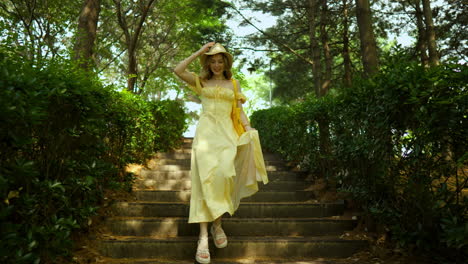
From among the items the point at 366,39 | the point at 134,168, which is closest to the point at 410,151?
the point at 366,39

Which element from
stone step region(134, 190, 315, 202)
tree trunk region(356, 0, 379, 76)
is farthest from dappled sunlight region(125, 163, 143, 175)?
tree trunk region(356, 0, 379, 76)

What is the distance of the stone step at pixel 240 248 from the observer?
3.94 metres

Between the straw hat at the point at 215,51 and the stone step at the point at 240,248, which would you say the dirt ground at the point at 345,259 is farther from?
the straw hat at the point at 215,51

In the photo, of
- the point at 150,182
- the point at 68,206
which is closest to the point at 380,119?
the point at 68,206

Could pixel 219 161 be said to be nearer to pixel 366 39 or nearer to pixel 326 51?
pixel 366 39

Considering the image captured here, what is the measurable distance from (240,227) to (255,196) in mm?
1247

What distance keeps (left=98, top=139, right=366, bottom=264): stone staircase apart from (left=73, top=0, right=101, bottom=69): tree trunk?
9.21 feet

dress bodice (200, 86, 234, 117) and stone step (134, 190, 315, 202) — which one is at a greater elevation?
dress bodice (200, 86, 234, 117)

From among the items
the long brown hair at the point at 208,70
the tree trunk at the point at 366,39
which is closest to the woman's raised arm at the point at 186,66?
the long brown hair at the point at 208,70

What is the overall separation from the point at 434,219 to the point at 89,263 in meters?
3.16

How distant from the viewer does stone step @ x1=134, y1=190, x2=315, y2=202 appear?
5574 millimetres

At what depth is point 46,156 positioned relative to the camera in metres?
3.13

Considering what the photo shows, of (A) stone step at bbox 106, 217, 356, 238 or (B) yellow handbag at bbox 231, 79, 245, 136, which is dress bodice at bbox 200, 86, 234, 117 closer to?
(B) yellow handbag at bbox 231, 79, 245, 136

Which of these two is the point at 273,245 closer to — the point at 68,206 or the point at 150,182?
the point at 68,206
